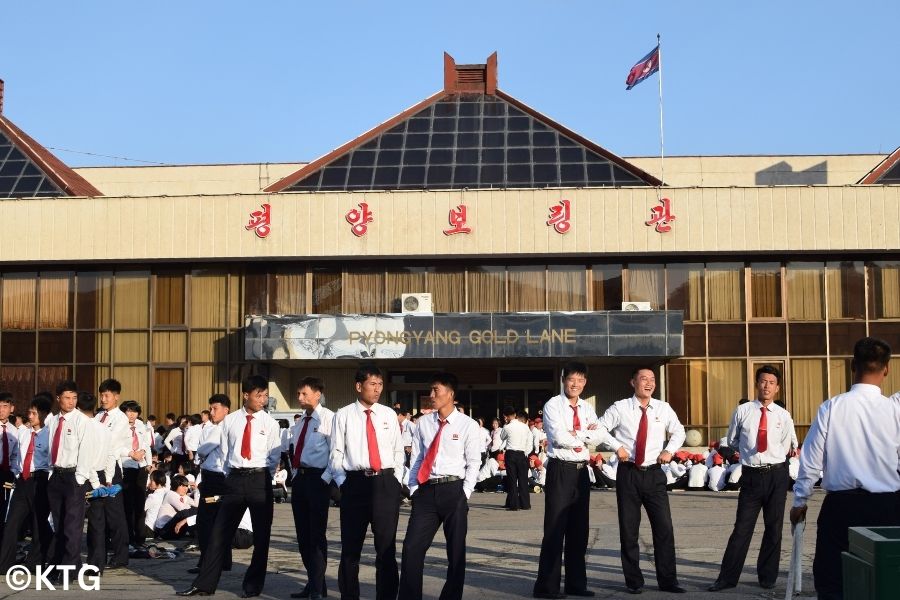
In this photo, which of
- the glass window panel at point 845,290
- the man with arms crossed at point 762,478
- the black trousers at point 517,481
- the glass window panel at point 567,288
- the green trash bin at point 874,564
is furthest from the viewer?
the glass window panel at point 567,288

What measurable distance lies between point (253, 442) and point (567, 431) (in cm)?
316

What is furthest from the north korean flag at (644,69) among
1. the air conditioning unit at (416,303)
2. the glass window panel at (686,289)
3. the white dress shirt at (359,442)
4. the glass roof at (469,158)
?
the white dress shirt at (359,442)

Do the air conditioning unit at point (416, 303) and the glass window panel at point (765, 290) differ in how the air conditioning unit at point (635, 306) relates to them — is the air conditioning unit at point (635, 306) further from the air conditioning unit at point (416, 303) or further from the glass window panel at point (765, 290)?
the air conditioning unit at point (416, 303)

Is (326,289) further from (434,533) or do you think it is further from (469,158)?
(434,533)

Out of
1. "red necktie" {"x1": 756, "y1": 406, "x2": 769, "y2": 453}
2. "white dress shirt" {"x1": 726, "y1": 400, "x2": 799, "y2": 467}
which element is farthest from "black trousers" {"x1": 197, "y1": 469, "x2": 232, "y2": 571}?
"red necktie" {"x1": 756, "y1": 406, "x2": 769, "y2": 453}

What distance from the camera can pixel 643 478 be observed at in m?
11.9

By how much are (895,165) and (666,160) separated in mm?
9669

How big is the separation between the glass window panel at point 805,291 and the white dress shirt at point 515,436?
46.5 feet

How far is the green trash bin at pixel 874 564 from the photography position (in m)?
5.60

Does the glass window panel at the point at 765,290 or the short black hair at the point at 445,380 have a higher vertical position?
the glass window panel at the point at 765,290

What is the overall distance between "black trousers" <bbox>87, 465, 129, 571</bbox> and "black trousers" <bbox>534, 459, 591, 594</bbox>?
519cm

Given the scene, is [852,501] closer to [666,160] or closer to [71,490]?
[71,490]

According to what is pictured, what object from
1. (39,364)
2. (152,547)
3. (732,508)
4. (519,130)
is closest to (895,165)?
(519,130)

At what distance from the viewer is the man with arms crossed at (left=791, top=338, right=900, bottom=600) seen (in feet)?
28.5
